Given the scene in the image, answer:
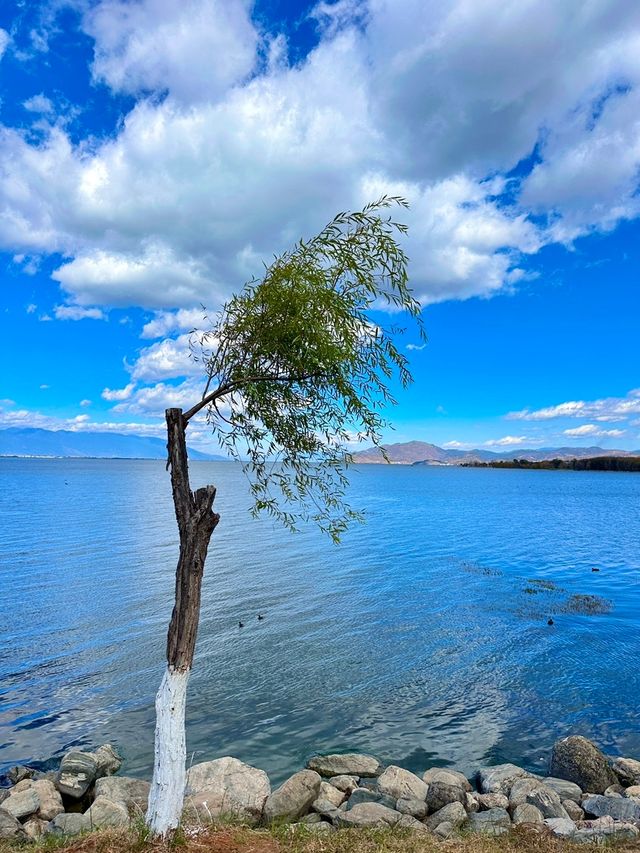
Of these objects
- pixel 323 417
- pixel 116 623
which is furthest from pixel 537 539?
pixel 323 417

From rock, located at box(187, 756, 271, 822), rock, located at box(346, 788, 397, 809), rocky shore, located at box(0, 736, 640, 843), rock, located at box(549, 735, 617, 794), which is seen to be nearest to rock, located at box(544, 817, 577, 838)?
rocky shore, located at box(0, 736, 640, 843)

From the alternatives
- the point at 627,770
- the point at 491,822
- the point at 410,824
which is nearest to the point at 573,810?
the point at 491,822

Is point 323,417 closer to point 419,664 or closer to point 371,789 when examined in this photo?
point 371,789

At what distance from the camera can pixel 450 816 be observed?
13.2 meters

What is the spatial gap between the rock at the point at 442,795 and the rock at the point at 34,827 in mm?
9032

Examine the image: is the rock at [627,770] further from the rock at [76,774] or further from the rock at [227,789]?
the rock at [76,774]

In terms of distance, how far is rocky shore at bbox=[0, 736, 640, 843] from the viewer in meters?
12.6

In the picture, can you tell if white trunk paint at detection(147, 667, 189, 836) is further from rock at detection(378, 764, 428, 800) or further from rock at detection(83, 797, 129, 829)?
rock at detection(378, 764, 428, 800)

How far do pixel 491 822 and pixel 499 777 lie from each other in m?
3.20

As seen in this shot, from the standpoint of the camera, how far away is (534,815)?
13039 mm

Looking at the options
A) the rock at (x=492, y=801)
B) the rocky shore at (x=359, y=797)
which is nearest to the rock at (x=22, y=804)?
the rocky shore at (x=359, y=797)

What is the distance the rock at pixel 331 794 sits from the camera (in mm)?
14398

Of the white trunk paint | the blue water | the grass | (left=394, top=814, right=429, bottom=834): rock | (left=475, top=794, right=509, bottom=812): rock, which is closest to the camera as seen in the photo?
the grass

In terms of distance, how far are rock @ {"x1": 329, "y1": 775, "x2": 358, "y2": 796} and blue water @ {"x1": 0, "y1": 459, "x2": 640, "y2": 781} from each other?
2056 millimetres
